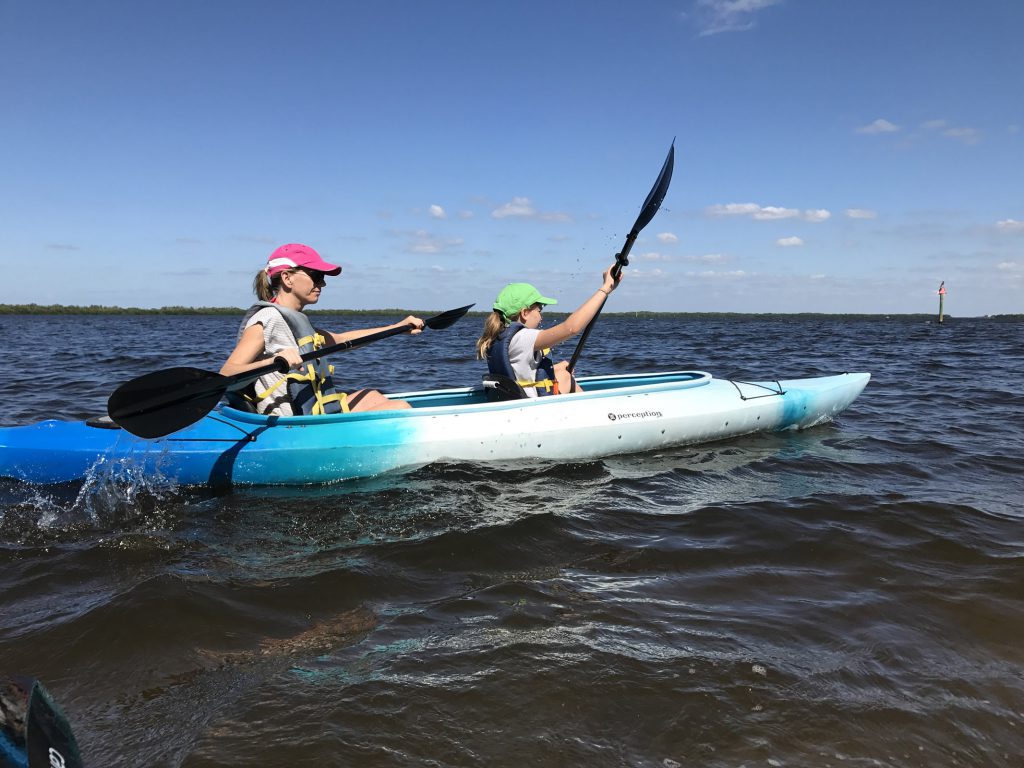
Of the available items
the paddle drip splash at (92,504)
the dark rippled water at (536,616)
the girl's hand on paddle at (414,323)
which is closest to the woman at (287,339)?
the girl's hand on paddle at (414,323)

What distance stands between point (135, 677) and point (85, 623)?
54 centimetres

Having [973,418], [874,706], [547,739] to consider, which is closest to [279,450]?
[547,739]

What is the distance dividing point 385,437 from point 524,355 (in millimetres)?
1432

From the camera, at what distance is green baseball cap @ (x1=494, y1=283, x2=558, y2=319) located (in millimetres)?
5715

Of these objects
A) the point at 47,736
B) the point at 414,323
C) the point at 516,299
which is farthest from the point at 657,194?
the point at 47,736

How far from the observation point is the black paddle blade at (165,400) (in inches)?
166

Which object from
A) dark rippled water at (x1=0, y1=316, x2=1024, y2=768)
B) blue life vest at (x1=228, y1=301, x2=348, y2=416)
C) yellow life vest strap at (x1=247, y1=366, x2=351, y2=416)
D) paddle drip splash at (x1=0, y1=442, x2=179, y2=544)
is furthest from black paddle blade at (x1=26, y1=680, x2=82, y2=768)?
yellow life vest strap at (x1=247, y1=366, x2=351, y2=416)

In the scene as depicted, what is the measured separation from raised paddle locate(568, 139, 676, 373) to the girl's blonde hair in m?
0.82

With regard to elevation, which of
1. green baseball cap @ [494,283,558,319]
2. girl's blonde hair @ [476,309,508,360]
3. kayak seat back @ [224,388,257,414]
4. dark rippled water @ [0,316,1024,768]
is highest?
green baseball cap @ [494,283,558,319]

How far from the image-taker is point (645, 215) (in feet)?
22.1

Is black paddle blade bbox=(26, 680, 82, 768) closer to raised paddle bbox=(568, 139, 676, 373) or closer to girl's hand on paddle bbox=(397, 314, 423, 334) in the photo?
girl's hand on paddle bbox=(397, 314, 423, 334)

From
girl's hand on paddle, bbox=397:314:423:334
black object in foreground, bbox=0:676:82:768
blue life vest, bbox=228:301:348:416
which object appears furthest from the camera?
girl's hand on paddle, bbox=397:314:423:334

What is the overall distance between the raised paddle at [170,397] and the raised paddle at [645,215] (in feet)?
9.47

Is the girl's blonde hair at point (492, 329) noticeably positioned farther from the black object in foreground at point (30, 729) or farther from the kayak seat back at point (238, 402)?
the black object in foreground at point (30, 729)
